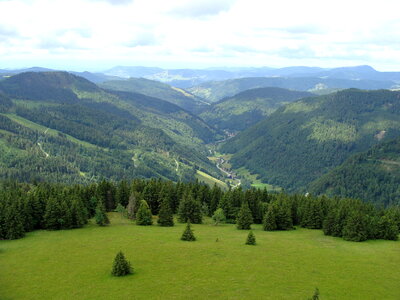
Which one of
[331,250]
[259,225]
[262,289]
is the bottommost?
[259,225]

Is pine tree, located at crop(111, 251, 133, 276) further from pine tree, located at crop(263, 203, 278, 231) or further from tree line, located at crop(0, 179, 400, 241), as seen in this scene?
pine tree, located at crop(263, 203, 278, 231)

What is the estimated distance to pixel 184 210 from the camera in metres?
128

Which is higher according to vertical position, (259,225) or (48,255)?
(48,255)

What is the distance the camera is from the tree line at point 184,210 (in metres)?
105

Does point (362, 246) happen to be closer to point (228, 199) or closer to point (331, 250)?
point (331, 250)

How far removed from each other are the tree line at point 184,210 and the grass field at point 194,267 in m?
5.59

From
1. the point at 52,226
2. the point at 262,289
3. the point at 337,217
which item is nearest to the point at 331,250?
the point at 337,217

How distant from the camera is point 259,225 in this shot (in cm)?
13012

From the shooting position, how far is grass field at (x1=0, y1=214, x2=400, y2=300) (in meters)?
60.9

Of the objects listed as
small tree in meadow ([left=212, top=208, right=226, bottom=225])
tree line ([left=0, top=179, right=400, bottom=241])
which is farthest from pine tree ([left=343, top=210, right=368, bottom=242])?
small tree in meadow ([left=212, top=208, right=226, bottom=225])

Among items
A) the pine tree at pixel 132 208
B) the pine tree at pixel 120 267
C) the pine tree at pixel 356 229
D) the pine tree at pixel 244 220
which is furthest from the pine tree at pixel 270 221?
the pine tree at pixel 120 267

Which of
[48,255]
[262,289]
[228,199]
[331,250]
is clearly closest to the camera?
[262,289]

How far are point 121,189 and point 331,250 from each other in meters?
84.0

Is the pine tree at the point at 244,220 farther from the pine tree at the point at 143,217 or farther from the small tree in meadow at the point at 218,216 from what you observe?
the pine tree at the point at 143,217
